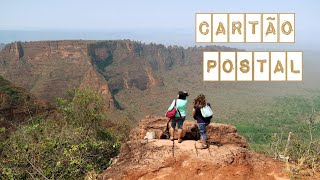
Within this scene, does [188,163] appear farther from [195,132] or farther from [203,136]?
[195,132]

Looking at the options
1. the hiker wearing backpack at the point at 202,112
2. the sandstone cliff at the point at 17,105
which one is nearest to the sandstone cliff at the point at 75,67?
the sandstone cliff at the point at 17,105

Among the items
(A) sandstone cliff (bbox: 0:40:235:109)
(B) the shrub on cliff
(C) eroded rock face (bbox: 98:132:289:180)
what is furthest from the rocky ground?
(A) sandstone cliff (bbox: 0:40:235:109)

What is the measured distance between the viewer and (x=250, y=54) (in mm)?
14375

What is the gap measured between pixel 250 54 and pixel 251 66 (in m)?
0.46

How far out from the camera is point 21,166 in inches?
427

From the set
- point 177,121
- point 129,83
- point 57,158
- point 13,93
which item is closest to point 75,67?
point 129,83

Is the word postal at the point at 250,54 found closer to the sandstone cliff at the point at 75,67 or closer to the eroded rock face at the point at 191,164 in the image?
the eroded rock face at the point at 191,164

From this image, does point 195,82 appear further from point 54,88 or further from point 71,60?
point 54,88

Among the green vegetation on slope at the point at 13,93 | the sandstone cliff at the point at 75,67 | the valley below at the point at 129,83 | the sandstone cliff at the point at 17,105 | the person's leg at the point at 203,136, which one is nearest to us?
the person's leg at the point at 203,136

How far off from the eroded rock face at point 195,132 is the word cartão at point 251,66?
83.0 inches

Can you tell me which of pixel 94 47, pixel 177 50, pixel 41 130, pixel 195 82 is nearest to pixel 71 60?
pixel 94 47

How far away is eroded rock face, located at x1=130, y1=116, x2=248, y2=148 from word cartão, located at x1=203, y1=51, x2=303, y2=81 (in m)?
2.11

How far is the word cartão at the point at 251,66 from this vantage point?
14.4 m

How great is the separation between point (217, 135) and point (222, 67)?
9.31 ft
